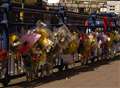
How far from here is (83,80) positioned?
1116 cm

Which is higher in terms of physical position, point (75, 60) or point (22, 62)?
point (22, 62)

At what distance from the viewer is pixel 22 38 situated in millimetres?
9758

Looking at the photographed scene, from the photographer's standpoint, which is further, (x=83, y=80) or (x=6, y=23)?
(x=83, y=80)

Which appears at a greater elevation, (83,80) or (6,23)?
(6,23)

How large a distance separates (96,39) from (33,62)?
544 cm

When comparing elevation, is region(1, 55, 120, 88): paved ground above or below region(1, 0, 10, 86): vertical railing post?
below

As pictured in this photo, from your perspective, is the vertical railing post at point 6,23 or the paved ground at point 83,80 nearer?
the vertical railing post at point 6,23

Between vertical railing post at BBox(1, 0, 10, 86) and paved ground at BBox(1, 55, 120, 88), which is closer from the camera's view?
vertical railing post at BBox(1, 0, 10, 86)

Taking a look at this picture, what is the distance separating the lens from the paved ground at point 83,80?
32.9 ft

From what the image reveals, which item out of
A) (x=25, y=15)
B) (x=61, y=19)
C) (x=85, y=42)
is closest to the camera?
A: (x=25, y=15)

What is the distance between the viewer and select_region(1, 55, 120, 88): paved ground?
10039mm

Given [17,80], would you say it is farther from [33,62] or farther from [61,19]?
[61,19]

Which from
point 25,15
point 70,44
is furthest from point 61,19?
point 25,15

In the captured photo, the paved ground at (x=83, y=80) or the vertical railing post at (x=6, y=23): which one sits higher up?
the vertical railing post at (x=6, y=23)
